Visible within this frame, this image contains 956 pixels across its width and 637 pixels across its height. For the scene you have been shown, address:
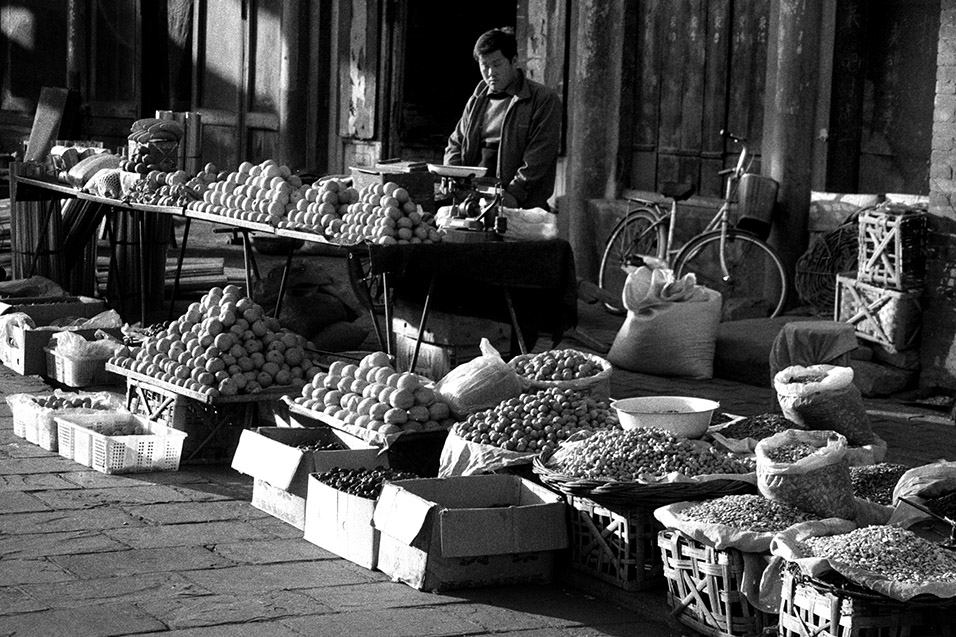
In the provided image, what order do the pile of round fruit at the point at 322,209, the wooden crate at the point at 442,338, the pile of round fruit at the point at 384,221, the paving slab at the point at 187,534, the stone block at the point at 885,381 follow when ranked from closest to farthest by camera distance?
1. the paving slab at the point at 187,534
2. the pile of round fruit at the point at 384,221
3. the pile of round fruit at the point at 322,209
4. the wooden crate at the point at 442,338
5. the stone block at the point at 885,381

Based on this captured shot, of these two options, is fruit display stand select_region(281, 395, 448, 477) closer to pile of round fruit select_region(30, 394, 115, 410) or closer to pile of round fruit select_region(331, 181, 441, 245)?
pile of round fruit select_region(331, 181, 441, 245)

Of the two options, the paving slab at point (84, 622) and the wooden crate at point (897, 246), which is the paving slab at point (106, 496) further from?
the wooden crate at point (897, 246)

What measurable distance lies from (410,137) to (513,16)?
1996mm

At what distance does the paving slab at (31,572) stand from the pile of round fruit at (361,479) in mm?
973

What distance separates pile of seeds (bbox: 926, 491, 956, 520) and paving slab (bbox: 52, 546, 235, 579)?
235cm

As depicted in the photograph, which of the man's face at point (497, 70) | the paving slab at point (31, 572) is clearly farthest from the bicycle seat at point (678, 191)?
the paving slab at point (31, 572)

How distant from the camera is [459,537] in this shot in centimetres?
480

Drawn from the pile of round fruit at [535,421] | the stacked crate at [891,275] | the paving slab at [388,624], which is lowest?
the paving slab at [388,624]

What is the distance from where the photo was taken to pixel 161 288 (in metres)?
10.2

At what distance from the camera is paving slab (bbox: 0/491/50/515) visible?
18.8 ft

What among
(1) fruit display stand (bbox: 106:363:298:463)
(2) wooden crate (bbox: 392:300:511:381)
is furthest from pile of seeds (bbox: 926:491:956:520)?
(2) wooden crate (bbox: 392:300:511:381)

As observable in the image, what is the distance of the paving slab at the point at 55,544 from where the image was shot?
204 inches

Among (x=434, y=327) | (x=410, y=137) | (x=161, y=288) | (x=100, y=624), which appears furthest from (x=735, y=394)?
(x=410, y=137)

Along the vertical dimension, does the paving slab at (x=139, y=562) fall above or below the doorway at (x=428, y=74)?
below
